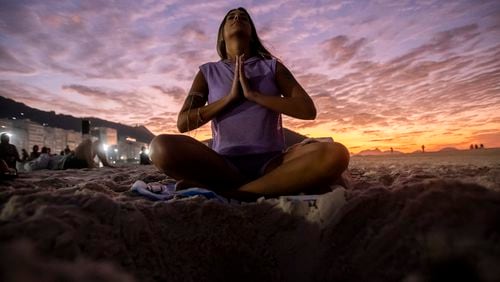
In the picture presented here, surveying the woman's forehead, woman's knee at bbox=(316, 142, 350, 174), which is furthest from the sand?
the woman's forehead

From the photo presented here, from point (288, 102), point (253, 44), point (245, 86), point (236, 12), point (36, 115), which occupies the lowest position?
point (288, 102)

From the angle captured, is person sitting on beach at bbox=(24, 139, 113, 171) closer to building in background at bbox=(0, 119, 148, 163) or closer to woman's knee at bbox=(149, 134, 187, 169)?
woman's knee at bbox=(149, 134, 187, 169)

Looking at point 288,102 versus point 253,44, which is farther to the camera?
point 253,44

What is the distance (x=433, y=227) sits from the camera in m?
0.88

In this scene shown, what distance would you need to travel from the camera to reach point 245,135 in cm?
215

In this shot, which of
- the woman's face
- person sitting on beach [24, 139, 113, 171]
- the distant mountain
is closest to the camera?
the woman's face

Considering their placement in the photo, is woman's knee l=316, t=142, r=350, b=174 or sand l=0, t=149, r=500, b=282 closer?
sand l=0, t=149, r=500, b=282

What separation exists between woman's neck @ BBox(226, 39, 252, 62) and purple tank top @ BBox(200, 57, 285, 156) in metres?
0.19

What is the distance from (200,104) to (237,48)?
1.77ft

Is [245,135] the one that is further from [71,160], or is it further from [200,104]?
[71,160]

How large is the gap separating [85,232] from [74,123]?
187ft

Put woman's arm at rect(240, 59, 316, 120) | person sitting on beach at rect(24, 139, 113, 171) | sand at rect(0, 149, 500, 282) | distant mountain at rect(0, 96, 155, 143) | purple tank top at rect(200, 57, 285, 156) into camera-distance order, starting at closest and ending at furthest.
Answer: sand at rect(0, 149, 500, 282) < woman's arm at rect(240, 59, 316, 120) < purple tank top at rect(200, 57, 285, 156) < person sitting on beach at rect(24, 139, 113, 171) < distant mountain at rect(0, 96, 155, 143)

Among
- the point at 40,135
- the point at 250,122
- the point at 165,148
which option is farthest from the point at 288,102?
the point at 40,135

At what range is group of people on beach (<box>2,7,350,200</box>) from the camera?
186 cm
